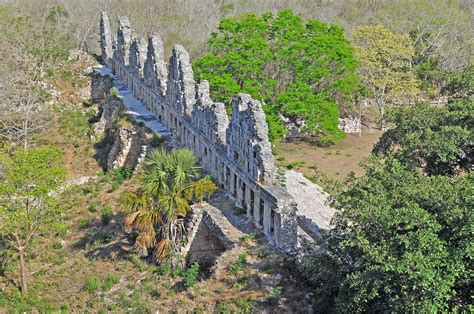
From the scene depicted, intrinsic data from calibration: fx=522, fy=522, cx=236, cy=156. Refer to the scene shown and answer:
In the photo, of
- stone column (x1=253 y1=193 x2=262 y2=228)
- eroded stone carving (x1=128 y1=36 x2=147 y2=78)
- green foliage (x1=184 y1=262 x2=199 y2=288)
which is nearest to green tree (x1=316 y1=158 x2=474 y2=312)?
green foliage (x1=184 y1=262 x2=199 y2=288)

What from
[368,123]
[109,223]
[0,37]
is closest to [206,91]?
[109,223]

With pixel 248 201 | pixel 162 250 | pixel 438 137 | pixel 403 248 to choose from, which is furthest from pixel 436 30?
pixel 403 248

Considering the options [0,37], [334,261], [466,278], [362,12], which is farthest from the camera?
[362,12]

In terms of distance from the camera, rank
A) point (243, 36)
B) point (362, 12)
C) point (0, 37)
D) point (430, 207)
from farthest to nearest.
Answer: point (362, 12)
point (0, 37)
point (243, 36)
point (430, 207)

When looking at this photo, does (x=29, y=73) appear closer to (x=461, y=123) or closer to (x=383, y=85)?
(x=383, y=85)

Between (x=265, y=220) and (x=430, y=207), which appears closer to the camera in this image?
(x=430, y=207)

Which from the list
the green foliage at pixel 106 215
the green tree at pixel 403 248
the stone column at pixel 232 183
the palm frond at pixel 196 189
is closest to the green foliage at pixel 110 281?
the palm frond at pixel 196 189

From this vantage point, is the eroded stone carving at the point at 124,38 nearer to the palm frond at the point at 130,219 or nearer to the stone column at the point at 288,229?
the palm frond at the point at 130,219
